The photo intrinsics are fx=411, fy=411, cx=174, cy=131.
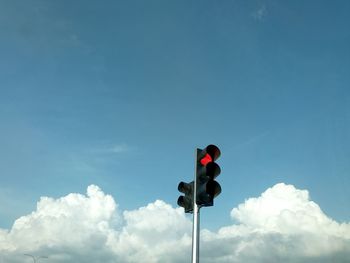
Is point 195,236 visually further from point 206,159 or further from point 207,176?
point 206,159

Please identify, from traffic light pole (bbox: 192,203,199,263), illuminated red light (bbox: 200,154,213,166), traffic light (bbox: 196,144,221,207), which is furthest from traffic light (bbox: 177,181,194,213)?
illuminated red light (bbox: 200,154,213,166)

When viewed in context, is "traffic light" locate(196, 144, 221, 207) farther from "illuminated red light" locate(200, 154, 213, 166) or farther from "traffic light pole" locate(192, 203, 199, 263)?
"traffic light pole" locate(192, 203, 199, 263)

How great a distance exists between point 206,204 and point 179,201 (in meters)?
1.11

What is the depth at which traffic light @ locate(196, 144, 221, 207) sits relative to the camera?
28.7 feet

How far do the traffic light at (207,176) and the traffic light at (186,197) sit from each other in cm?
37

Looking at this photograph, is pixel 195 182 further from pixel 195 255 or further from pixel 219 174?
pixel 195 255

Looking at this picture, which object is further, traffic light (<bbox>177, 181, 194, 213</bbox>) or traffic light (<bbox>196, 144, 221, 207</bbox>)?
traffic light (<bbox>177, 181, 194, 213</bbox>)

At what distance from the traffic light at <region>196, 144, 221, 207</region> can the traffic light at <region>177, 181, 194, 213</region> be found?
370 mm

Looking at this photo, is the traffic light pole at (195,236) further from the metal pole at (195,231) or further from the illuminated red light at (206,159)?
the illuminated red light at (206,159)

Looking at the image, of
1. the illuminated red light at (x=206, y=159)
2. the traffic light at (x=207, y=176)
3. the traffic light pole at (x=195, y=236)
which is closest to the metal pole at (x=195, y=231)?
the traffic light pole at (x=195, y=236)

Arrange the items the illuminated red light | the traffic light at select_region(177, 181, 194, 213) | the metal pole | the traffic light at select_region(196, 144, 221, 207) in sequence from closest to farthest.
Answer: the traffic light at select_region(196, 144, 221, 207)
the metal pole
the illuminated red light
the traffic light at select_region(177, 181, 194, 213)

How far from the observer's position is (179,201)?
9719mm

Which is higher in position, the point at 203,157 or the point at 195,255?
the point at 203,157

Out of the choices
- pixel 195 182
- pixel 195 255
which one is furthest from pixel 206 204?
pixel 195 255
